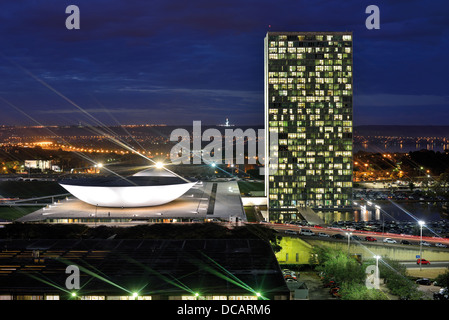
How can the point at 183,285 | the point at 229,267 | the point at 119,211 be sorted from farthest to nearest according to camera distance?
1. the point at 119,211
2. the point at 229,267
3. the point at 183,285

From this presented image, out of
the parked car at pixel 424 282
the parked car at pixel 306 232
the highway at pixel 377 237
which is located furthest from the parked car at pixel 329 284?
the parked car at pixel 306 232

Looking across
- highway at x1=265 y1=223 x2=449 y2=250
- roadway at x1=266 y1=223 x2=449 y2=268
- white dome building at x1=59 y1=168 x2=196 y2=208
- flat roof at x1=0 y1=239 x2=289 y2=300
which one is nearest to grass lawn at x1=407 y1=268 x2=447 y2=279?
roadway at x1=266 y1=223 x2=449 y2=268

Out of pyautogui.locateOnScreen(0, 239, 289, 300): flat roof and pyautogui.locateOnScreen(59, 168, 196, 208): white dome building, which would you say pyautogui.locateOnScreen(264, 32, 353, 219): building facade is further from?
pyautogui.locateOnScreen(0, 239, 289, 300): flat roof

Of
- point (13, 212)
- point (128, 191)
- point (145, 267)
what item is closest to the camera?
point (145, 267)

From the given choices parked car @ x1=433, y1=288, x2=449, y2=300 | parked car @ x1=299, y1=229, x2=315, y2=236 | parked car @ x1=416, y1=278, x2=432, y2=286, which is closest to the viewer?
parked car @ x1=433, y1=288, x2=449, y2=300

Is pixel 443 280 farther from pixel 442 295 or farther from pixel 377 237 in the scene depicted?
pixel 377 237

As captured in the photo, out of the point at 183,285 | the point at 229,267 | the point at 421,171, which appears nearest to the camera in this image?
the point at 183,285

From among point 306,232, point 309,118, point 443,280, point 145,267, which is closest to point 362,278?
point 443,280
